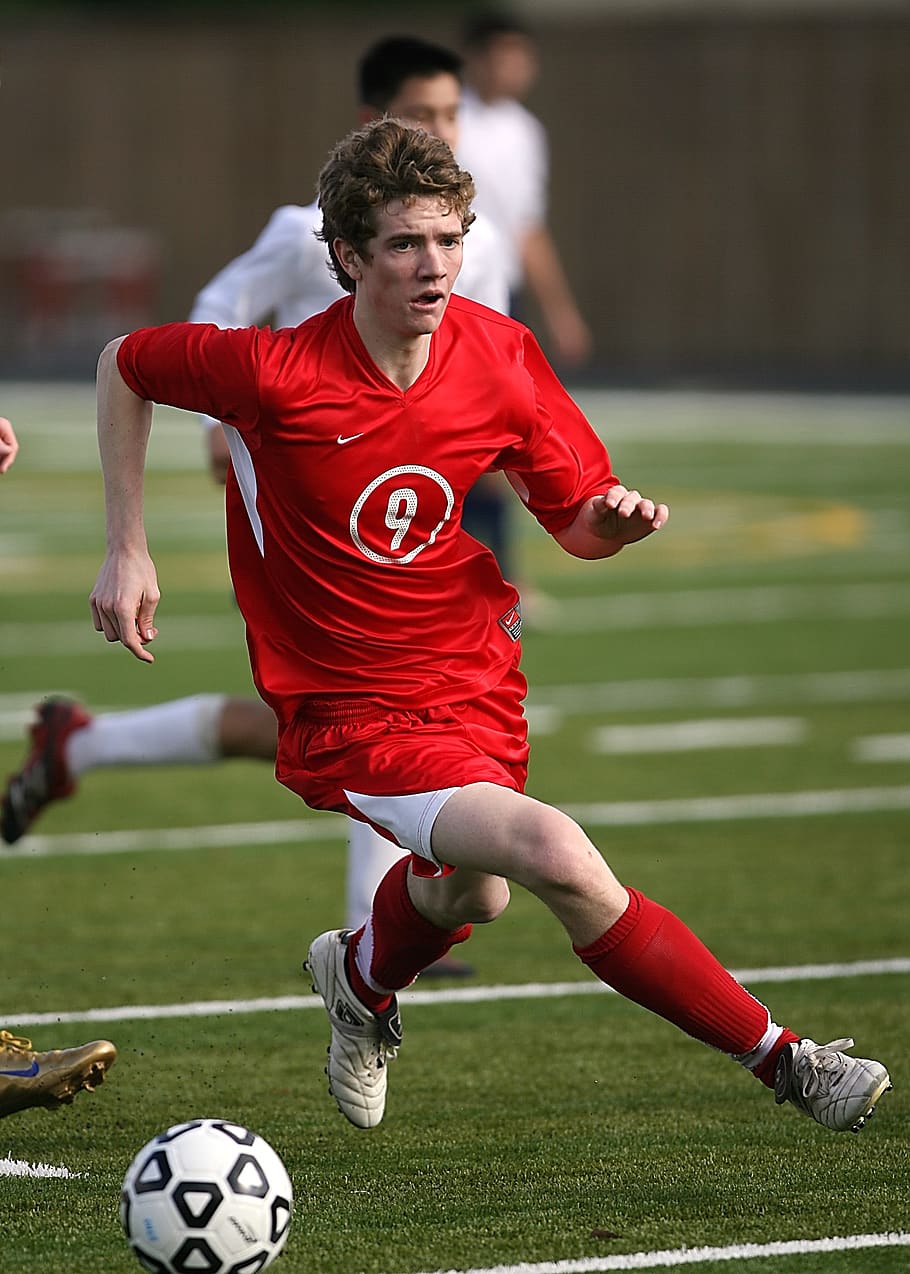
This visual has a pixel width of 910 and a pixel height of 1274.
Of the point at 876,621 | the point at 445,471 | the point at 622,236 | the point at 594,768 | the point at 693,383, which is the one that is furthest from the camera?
the point at 622,236

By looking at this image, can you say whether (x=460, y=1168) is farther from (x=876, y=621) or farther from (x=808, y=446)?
(x=808, y=446)

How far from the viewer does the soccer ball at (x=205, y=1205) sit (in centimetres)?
364

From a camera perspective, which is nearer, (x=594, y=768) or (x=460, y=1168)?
(x=460, y=1168)

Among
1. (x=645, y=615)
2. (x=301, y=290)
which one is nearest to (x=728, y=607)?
(x=645, y=615)

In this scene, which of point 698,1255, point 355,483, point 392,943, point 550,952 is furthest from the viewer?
point 550,952

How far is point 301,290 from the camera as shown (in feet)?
19.6

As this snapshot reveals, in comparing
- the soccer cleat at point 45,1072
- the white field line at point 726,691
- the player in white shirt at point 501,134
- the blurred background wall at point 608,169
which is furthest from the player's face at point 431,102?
the blurred background wall at point 608,169

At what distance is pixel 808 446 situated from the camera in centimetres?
2144

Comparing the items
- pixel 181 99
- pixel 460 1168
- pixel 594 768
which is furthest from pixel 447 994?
pixel 181 99

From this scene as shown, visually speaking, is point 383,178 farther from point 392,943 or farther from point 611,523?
point 392,943

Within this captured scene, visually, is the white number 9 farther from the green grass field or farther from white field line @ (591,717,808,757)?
white field line @ (591,717,808,757)

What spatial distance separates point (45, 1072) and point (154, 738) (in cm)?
207

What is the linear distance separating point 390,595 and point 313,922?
2368mm

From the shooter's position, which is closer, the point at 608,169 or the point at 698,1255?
the point at 698,1255
